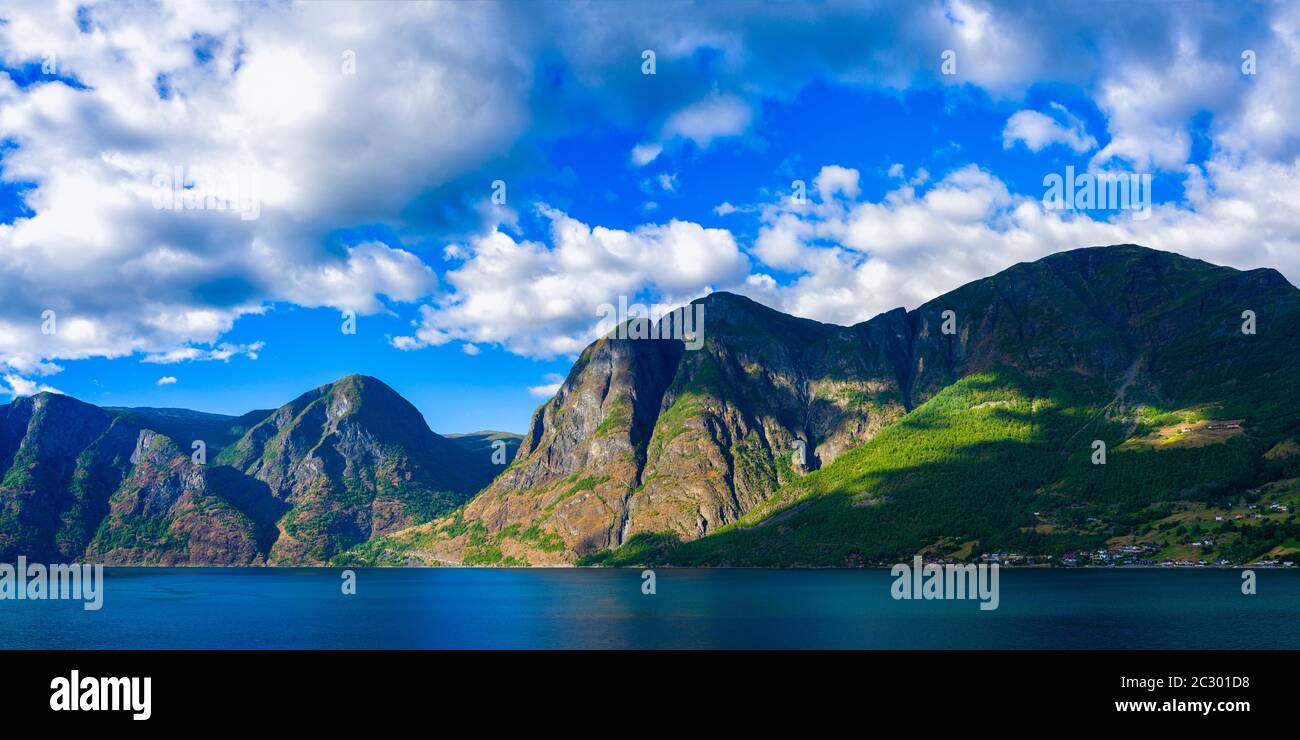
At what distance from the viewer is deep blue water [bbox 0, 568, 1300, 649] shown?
8769 centimetres

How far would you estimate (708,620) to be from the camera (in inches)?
4336

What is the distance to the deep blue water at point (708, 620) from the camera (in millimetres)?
87688
